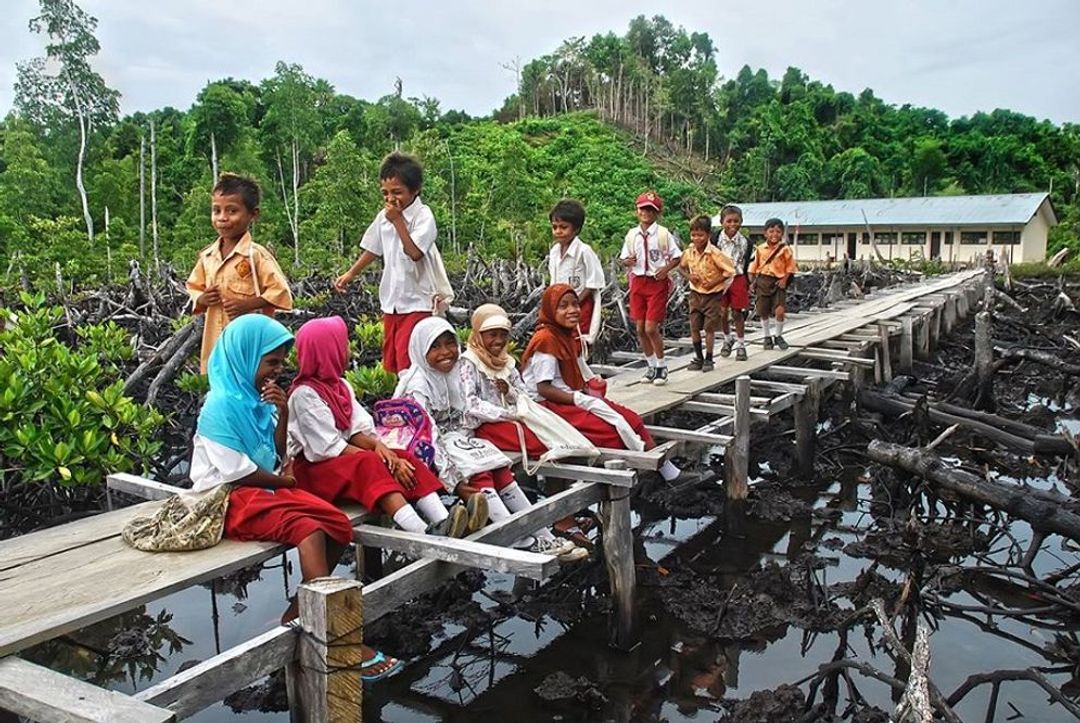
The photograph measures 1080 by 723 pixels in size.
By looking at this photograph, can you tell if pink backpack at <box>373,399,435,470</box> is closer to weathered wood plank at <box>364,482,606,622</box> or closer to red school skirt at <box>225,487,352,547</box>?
weathered wood plank at <box>364,482,606,622</box>

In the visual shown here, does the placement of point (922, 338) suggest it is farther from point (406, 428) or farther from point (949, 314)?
point (406, 428)

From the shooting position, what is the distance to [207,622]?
5598 millimetres

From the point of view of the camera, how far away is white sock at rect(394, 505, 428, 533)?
12.7 feet

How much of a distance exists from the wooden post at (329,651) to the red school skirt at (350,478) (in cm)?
102

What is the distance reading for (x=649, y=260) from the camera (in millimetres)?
7195

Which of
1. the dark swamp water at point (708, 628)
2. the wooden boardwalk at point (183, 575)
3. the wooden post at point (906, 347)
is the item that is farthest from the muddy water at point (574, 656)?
the wooden post at point (906, 347)

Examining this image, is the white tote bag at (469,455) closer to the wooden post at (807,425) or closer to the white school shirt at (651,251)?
the white school shirt at (651,251)

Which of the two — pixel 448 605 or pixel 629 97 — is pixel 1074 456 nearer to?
pixel 448 605

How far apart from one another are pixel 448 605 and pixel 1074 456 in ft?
13.1

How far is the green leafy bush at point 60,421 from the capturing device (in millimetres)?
4895

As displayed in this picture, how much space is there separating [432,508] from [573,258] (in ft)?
9.40

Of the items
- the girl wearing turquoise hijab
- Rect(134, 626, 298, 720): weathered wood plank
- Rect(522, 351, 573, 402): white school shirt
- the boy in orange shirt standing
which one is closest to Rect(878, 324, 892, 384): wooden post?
the boy in orange shirt standing

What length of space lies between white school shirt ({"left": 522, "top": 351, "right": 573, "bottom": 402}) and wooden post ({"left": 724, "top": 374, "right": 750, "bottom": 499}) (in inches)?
65.1

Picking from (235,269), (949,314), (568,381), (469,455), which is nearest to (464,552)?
(469,455)
